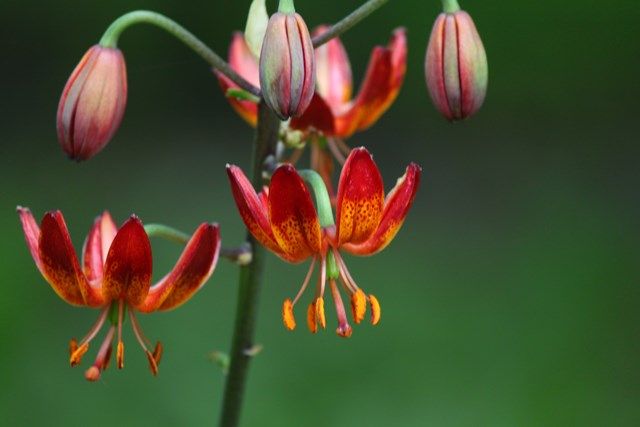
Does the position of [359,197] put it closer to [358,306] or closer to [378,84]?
[358,306]

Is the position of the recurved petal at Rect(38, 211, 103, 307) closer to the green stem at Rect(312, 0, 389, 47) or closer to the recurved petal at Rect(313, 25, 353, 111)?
the green stem at Rect(312, 0, 389, 47)

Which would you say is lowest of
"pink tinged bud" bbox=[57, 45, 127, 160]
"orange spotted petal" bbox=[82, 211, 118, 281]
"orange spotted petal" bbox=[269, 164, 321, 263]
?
"orange spotted petal" bbox=[82, 211, 118, 281]

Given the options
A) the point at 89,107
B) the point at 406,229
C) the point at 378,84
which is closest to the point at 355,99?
the point at 378,84

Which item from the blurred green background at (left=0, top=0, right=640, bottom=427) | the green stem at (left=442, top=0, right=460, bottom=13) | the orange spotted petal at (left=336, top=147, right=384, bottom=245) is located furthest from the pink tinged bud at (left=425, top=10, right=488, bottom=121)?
the blurred green background at (left=0, top=0, right=640, bottom=427)

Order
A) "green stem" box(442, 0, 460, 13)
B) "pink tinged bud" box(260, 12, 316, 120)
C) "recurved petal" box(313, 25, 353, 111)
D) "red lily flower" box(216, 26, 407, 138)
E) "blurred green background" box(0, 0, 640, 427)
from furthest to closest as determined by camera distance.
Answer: "blurred green background" box(0, 0, 640, 427)
"recurved petal" box(313, 25, 353, 111)
"red lily flower" box(216, 26, 407, 138)
"green stem" box(442, 0, 460, 13)
"pink tinged bud" box(260, 12, 316, 120)

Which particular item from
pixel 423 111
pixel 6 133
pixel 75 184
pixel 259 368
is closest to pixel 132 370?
pixel 259 368

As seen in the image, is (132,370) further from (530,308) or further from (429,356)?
(530,308)
